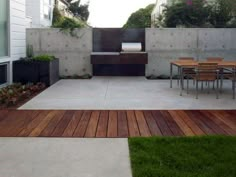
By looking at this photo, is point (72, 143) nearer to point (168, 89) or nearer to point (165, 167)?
point (165, 167)

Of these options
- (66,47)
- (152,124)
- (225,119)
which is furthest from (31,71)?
(225,119)

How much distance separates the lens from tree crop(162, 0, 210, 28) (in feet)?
37.9

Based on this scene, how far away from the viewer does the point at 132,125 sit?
455 centimetres

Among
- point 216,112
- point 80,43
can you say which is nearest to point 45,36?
point 80,43

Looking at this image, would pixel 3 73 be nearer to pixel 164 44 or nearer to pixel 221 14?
pixel 164 44

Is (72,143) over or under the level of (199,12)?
under

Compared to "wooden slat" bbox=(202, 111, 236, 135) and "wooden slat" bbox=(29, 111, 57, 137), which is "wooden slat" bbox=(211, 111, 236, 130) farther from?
"wooden slat" bbox=(29, 111, 57, 137)

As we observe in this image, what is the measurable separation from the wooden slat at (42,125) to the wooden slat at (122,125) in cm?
99

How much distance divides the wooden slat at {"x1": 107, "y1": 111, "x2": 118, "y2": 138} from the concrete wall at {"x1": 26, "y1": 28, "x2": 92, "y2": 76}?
5.30 metres

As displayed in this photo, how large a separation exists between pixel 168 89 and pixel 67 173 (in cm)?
531

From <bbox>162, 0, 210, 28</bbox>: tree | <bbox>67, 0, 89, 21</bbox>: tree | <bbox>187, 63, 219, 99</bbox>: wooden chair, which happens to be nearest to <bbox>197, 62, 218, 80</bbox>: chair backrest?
<bbox>187, 63, 219, 99</bbox>: wooden chair

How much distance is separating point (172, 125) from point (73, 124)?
133 centimetres

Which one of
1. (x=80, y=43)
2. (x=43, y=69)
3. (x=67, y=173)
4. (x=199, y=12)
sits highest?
(x=199, y=12)

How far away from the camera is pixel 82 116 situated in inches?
200
